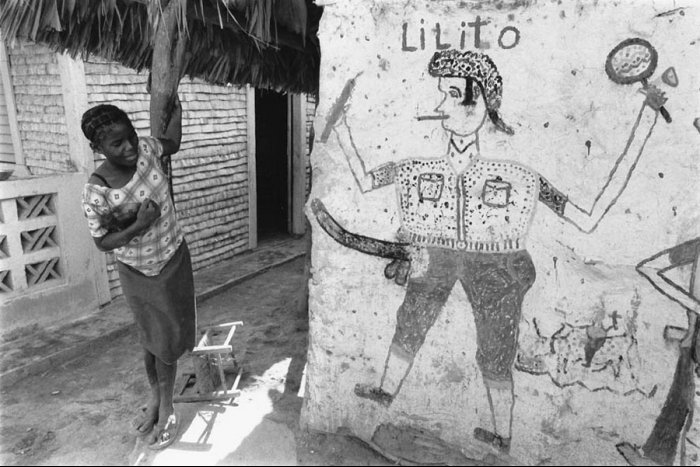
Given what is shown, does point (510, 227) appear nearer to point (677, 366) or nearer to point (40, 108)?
point (677, 366)

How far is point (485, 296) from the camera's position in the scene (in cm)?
236

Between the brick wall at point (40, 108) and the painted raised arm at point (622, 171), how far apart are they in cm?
429

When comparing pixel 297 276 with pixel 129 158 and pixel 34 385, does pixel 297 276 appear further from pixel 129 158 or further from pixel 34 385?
A: pixel 129 158

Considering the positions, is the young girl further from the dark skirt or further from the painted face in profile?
the painted face in profile

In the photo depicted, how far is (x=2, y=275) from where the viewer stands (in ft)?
12.8

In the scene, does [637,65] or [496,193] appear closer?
[637,65]

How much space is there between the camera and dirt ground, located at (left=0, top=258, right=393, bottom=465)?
264cm

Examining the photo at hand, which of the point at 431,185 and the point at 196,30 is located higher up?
the point at 196,30

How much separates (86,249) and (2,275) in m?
0.67

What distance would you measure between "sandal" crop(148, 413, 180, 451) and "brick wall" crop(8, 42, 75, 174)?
9.30 ft

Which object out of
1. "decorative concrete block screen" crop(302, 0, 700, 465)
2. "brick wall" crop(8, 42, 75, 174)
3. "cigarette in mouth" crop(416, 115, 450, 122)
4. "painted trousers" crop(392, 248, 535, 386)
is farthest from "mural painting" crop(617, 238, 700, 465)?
"brick wall" crop(8, 42, 75, 174)

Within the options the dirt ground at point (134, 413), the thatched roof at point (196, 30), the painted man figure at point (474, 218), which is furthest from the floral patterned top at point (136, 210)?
the dirt ground at point (134, 413)

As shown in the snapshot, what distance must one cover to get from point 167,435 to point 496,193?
7.09ft

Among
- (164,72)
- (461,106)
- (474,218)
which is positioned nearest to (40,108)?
(164,72)
